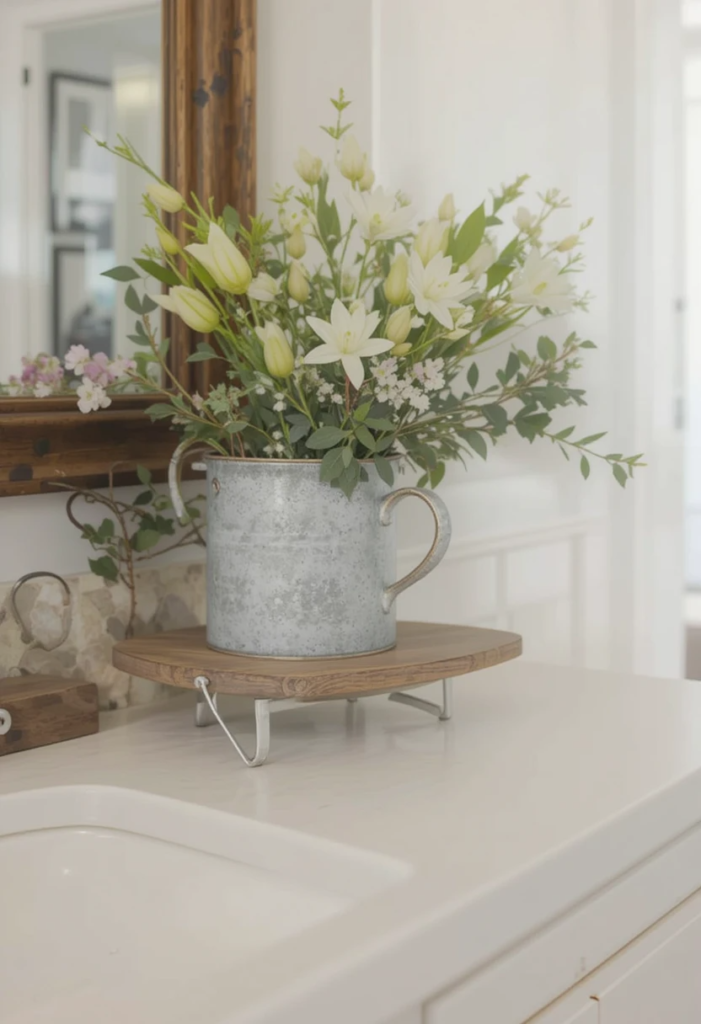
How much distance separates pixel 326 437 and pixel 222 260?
0.56 feet

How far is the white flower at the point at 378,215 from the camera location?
41.3 inches

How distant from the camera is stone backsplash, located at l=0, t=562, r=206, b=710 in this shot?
1.11 m

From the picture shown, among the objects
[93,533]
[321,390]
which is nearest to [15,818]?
[93,533]

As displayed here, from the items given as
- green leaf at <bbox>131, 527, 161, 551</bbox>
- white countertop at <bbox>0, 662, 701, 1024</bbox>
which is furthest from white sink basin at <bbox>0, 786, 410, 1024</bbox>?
green leaf at <bbox>131, 527, 161, 551</bbox>

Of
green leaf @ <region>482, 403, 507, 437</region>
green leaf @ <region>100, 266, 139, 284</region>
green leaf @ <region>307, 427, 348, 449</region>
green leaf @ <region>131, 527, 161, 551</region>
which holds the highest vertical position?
green leaf @ <region>100, 266, 139, 284</region>

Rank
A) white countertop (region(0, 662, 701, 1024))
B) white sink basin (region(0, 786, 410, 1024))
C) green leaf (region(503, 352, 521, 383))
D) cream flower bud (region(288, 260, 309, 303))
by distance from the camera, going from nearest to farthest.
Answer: white countertop (region(0, 662, 701, 1024)) < white sink basin (region(0, 786, 410, 1024)) < cream flower bud (region(288, 260, 309, 303)) < green leaf (region(503, 352, 521, 383))

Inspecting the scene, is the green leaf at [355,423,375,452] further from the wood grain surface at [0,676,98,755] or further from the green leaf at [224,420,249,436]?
the wood grain surface at [0,676,98,755]

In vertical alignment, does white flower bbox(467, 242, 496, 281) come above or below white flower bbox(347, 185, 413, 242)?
below

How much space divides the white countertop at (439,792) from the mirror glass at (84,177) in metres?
0.39

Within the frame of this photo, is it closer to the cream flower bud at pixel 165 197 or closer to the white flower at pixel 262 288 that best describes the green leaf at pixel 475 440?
the white flower at pixel 262 288

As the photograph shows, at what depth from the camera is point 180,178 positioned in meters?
1.27

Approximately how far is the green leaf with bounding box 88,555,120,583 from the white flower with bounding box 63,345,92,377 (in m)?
0.18

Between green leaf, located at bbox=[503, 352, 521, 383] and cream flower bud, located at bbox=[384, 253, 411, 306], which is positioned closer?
cream flower bud, located at bbox=[384, 253, 411, 306]

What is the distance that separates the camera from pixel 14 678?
110cm
